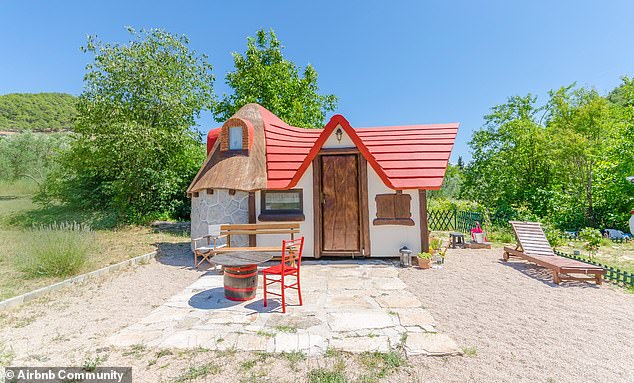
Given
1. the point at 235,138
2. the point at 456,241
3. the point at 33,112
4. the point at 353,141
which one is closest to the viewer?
the point at 353,141

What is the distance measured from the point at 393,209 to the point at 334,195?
1.72 metres

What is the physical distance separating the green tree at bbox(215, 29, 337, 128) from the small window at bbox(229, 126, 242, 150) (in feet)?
29.9

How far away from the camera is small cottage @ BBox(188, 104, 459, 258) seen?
7.82 metres

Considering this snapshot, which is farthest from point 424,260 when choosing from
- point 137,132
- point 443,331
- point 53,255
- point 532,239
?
point 137,132

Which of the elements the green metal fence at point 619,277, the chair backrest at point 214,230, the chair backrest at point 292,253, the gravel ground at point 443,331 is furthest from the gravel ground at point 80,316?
the green metal fence at point 619,277

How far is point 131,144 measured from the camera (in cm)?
1383

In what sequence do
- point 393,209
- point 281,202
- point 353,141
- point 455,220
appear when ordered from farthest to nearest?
1. point 455,220
2. point 281,202
3. point 393,209
4. point 353,141

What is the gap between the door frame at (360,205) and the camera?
795 cm

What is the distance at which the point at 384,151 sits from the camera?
8.84 metres

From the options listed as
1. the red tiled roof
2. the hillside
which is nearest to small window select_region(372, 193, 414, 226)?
the red tiled roof

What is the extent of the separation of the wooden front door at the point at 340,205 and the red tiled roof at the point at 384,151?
656mm

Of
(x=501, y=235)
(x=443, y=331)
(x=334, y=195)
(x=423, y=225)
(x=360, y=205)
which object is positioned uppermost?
(x=334, y=195)

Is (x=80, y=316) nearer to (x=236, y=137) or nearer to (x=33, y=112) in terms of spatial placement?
(x=236, y=137)

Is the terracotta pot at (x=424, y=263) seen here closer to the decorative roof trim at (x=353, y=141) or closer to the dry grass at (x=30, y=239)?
the decorative roof trim at (x=353, y=141)
